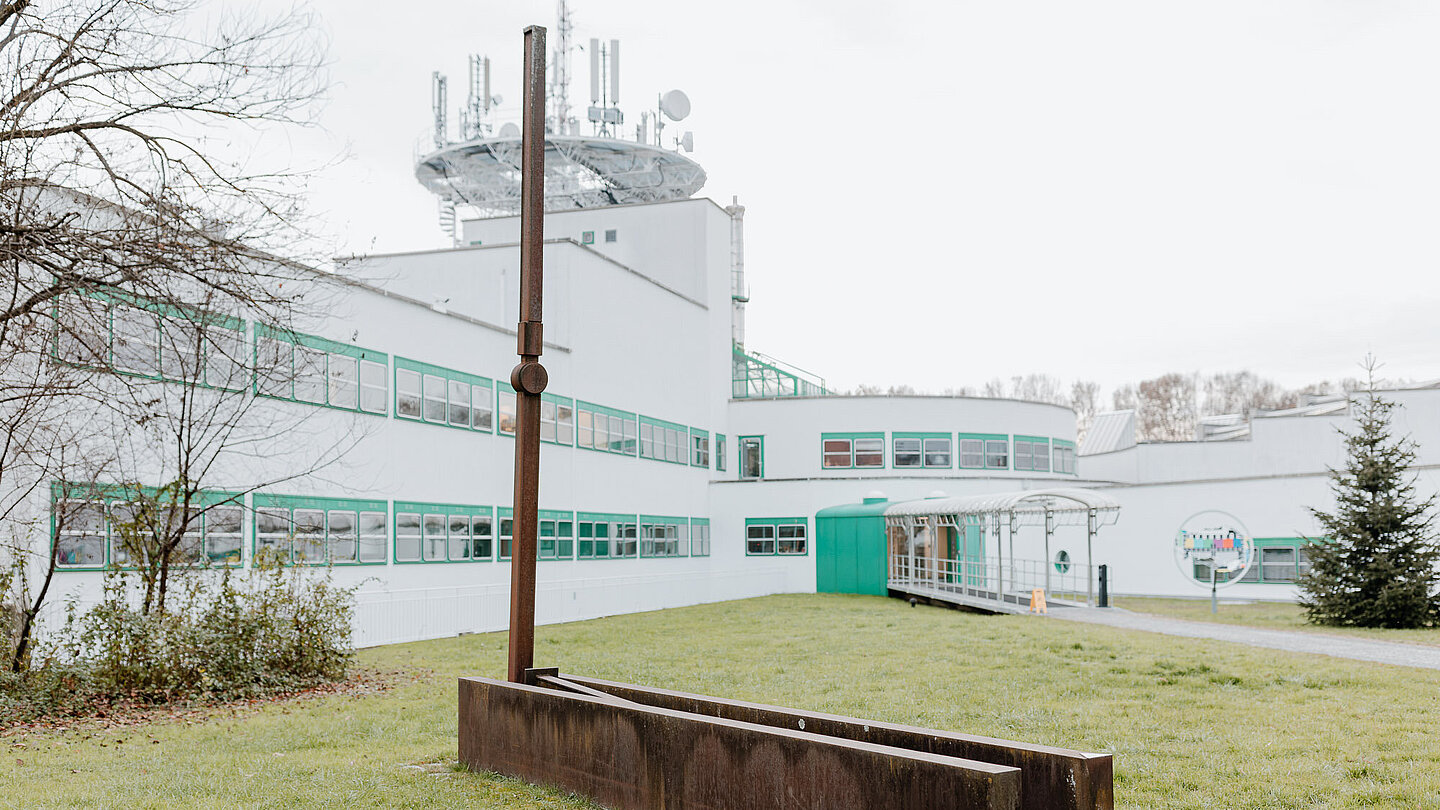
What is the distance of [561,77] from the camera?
46.4 meters

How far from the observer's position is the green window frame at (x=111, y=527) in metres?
15.6

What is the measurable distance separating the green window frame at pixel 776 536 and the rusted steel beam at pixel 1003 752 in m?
34.3

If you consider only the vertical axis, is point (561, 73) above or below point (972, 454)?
above

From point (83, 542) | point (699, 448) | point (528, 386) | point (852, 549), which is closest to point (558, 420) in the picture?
point (699, 448)

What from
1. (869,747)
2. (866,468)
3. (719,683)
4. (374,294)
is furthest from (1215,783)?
(866,468)

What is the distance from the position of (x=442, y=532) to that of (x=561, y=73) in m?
24.7

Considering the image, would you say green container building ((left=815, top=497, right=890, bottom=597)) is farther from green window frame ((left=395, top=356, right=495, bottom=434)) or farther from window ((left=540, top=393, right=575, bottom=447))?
green window frame ((left=395, top=356, right=495, bottom=434))

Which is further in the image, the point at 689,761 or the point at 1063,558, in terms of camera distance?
the point at 1063,558

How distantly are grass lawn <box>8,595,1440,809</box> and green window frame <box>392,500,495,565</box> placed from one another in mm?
5112

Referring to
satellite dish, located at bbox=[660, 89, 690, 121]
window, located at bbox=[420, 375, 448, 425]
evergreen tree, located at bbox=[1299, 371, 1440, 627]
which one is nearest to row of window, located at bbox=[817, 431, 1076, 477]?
satellite dish, located at bbox=[660, 89, 690, 121]

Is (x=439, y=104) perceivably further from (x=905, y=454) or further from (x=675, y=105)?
(x=905, y=454)

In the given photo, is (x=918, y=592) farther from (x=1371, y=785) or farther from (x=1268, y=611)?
(x=1371, y=785)

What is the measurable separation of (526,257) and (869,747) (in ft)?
16.4

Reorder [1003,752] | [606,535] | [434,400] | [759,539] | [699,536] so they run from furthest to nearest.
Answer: [759,539] < [699,536] < [606,535] < [434,400] < [1003,752]
